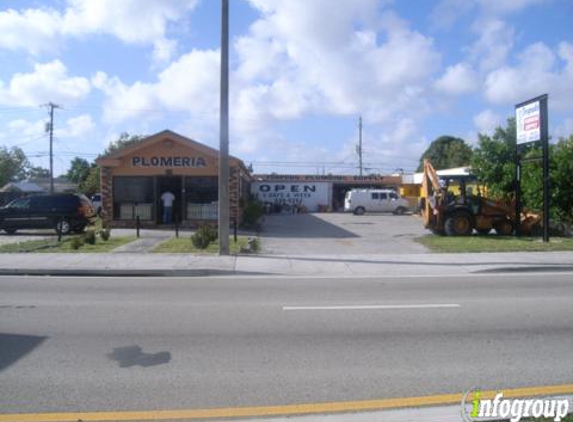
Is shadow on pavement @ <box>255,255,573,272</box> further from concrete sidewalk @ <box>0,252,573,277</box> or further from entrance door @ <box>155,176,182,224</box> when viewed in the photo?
entrance door @ <box>155,176,182,224</box>

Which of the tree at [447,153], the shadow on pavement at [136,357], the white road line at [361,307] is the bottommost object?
the shadow on pavement at [136,357]

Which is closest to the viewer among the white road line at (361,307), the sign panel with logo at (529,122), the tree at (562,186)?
the white road line at (361,307)

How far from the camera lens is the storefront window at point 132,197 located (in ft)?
83.1

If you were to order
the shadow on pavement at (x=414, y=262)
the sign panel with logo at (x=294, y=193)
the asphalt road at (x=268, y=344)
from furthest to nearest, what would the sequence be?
1. the sign panel with logo at (x=294, y=193)
2. the shadow on pavement at (x=414, y=262)
3. the asphalt road at (x=268, y=344)

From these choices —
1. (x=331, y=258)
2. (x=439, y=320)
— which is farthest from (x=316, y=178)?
(x=439, y=320)

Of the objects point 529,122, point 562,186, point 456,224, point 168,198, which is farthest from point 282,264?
point 562,186

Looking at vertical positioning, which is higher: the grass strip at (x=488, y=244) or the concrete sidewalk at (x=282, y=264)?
the grass strip at (x=488, y=244)

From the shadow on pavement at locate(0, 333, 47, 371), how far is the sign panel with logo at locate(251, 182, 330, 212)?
4054 cm

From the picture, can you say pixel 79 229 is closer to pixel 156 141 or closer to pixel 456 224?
pixel 156 141

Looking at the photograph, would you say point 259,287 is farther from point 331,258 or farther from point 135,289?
point 331,258

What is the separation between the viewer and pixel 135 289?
10.4 meters

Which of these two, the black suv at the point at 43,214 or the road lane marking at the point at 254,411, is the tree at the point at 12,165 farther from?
the road lane marking at the point at 254,411

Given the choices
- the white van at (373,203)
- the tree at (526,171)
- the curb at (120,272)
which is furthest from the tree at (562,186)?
the white van at (373,203)

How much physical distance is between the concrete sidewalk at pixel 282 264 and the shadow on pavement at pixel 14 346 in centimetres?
587
